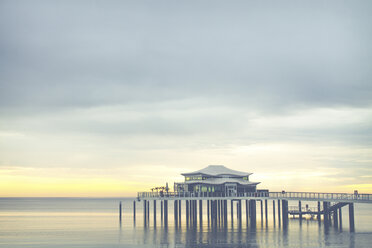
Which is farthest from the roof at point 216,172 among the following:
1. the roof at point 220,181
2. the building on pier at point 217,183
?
the roof at point 220,181

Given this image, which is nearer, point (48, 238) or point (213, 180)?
point (48, 238)

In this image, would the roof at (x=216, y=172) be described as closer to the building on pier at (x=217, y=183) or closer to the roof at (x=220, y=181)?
the building on pier at (x=217, y=183)

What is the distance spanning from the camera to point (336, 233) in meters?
70.8

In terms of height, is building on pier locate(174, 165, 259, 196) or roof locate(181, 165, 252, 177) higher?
roof locate(181, 165, 252, 177)

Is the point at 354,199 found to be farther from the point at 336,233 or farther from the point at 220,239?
the point at 220,239

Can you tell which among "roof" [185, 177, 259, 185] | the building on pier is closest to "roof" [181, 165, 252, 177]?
the building on pier

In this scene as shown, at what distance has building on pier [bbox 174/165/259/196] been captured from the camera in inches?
3457

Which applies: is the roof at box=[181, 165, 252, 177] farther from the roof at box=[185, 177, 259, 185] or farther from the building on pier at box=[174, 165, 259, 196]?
the roof at box=[185, 177, 259, 185]

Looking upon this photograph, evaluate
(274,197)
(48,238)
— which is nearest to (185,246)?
(48,238)

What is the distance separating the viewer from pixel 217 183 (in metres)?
87.5

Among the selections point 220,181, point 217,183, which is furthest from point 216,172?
point 217,183

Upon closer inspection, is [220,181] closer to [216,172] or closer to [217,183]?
[217,183]

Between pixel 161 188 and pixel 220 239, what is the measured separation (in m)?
30.6

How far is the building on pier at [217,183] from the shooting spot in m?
87.8
